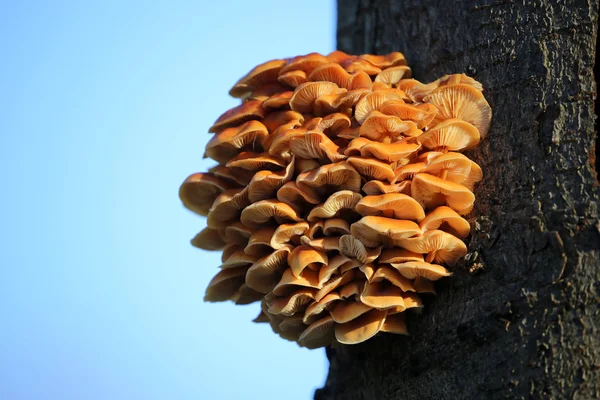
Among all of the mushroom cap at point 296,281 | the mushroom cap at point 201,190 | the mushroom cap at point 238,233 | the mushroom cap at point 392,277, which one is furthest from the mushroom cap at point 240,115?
the mushroom cap at point 392,277

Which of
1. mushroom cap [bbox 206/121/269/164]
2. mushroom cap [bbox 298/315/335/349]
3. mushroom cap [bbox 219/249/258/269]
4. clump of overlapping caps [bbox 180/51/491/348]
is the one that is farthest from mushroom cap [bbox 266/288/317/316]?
mushroom cap [bbox 206/121/269/164]

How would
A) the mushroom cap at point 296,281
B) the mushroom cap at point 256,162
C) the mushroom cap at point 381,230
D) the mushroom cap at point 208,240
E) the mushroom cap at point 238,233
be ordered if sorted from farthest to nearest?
the mushroom cap at point 208,240 → the mushroom cap at point 238,233 → the mushroom cap at point 256,162 → the mushroom cap at point 296,281 → the mushroom cap at point 381,230

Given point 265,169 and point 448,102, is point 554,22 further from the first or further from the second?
point 265,169

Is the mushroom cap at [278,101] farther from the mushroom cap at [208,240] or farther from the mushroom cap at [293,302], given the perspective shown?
the mushroom cap at [293,302]

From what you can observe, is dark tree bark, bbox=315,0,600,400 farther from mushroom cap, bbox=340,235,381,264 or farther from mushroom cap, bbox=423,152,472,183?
mushroom cap, bbox=340,235,381,264

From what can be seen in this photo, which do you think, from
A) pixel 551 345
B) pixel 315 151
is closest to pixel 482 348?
pixel 551 345

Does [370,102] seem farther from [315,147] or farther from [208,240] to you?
[208,240]

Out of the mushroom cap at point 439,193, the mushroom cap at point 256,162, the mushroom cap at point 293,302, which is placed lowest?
the mushroom cap at point 293,302

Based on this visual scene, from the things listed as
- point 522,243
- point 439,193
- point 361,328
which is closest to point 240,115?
point 439,193
